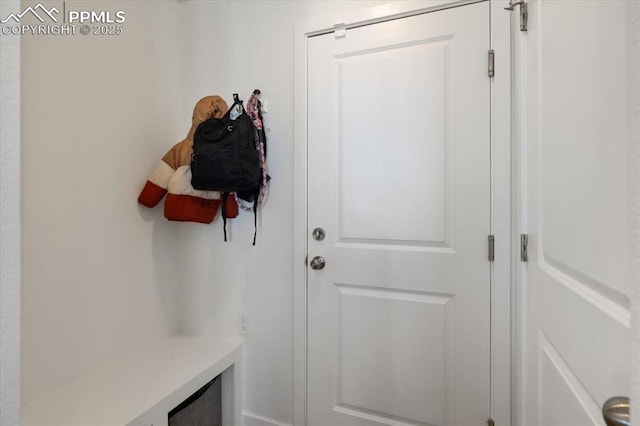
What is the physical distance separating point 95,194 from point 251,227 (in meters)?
0.71

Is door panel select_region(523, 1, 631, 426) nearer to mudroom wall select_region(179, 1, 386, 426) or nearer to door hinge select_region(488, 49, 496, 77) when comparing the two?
door hinge select_region(488, 49, 496, 77)

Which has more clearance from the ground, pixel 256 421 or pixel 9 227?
pixel 9 227

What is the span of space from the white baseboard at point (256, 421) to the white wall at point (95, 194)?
2.06ft

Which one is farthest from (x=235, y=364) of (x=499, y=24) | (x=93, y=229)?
(x=499, y=24)

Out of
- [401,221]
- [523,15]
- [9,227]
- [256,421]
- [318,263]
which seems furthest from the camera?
[256,421]

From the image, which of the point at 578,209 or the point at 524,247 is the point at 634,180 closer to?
the point at 578,209

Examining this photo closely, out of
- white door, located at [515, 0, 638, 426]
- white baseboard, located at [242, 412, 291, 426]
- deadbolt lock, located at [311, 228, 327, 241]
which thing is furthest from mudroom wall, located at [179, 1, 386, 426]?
white door, located at [515, 0, 638, 426]

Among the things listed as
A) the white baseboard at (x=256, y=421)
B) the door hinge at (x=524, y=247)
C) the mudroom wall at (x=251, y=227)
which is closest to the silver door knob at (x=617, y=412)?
the door hinge at (x=524, y=247)

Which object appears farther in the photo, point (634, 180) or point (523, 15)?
point (523, 15)

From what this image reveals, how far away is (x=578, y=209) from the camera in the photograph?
60cm

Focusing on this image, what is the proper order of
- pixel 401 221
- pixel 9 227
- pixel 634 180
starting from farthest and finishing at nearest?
pixel 401 221
pixel 9 227
pixel 634 180

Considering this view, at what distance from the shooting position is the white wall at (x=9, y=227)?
1.49ft

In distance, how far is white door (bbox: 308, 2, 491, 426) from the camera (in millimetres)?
1271

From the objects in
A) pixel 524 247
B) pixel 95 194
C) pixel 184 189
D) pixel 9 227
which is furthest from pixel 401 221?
pixel 95 194
